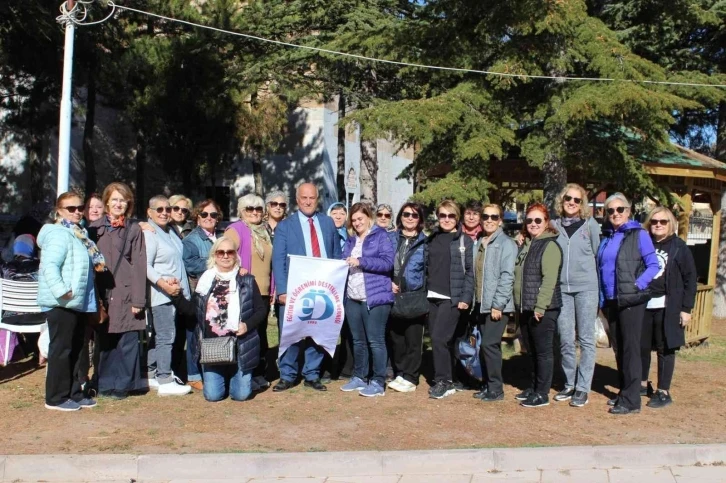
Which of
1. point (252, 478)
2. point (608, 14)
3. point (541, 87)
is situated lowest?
point (252, 478)

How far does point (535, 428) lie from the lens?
237 inches

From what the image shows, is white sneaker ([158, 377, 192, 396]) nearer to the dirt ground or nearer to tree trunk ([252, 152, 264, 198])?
the dirt ground

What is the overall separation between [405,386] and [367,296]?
1000 mm

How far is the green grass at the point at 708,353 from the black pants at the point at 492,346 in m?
3.82

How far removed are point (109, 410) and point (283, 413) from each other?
1.51 meters

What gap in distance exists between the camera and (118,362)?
6.81 metres

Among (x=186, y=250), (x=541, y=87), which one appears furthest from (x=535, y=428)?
(x=541, y=87)

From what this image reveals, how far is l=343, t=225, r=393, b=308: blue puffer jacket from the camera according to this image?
22.8 ft

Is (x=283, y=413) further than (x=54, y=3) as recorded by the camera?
No

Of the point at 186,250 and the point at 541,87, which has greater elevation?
the point at 541,87

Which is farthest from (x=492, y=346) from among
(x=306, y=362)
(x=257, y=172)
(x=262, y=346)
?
(x=257, y=172)

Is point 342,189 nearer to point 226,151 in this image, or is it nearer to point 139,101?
point 226,151

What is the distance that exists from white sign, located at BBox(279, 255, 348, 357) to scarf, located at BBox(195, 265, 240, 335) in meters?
0.55

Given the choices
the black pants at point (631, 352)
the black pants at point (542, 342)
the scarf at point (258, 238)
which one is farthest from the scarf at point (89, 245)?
the black pants at point (631, 352)
